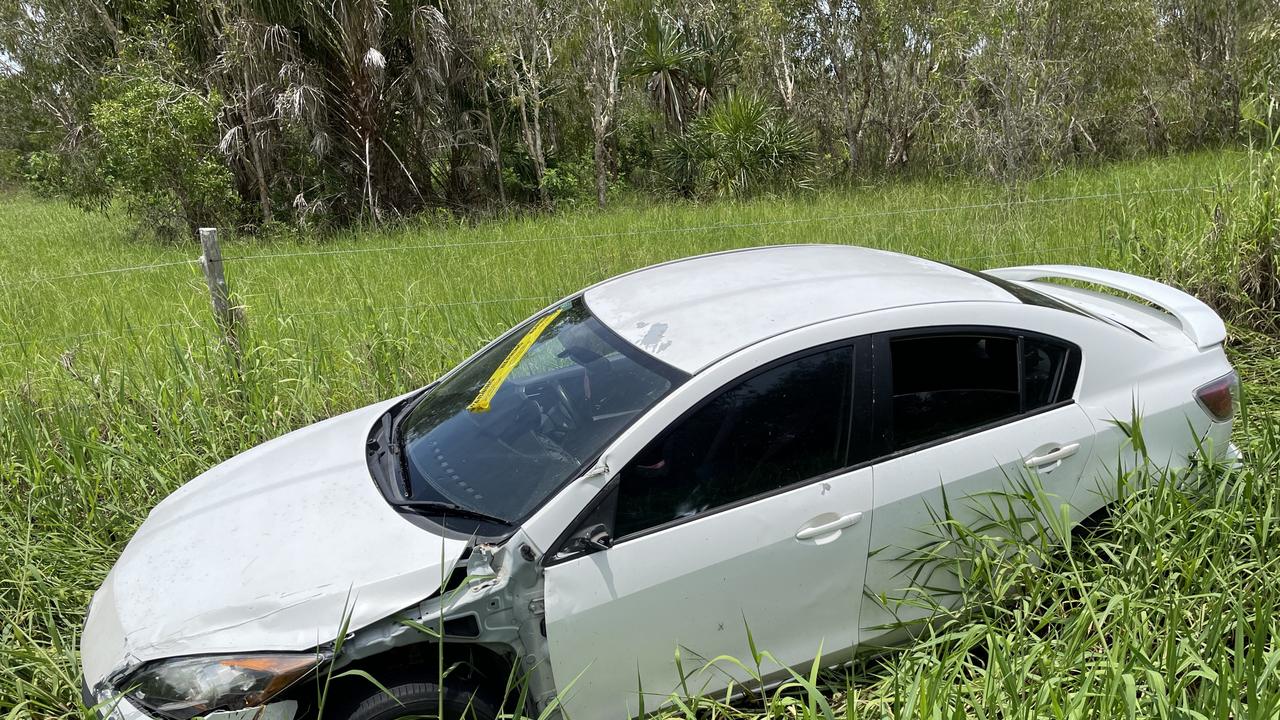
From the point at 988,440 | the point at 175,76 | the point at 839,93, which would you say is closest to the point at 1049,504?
the point at 988,440

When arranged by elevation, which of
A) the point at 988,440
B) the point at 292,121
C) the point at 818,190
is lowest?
the point at 818,190

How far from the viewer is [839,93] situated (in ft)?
61.7

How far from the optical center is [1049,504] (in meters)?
2.92

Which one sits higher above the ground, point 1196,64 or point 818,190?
point 1196,64

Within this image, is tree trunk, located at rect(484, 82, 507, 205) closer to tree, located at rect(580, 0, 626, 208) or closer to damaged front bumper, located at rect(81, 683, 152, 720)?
tree, located at rect(580, 0, 626, 208)

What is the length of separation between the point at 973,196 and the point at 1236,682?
9.36 meters

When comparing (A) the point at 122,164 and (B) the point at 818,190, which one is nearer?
(A) the point at 122,164

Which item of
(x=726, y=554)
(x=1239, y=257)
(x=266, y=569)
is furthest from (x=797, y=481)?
(x=1239, y=257)

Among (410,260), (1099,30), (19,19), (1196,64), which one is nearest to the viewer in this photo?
(410,260)

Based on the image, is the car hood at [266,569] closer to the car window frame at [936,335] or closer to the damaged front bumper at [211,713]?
the damaged front bumper at [211,713]

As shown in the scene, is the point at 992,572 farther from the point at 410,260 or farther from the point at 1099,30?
the point at 1099,30

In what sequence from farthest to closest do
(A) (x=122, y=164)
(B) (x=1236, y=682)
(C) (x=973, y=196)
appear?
(A) (x=122, y=164) < (C) (x=973, y=196) < (B) (x=1236, y=682)

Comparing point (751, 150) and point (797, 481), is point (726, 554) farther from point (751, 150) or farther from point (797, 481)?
point (751, 150)

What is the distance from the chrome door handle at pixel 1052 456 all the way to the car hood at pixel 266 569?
193 cm
